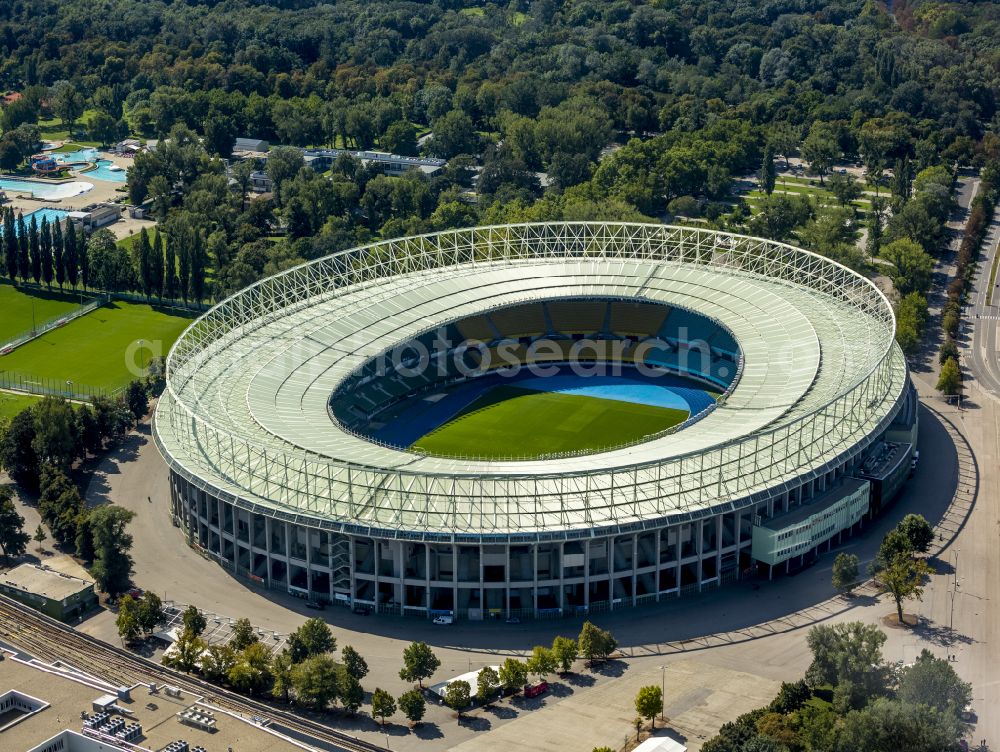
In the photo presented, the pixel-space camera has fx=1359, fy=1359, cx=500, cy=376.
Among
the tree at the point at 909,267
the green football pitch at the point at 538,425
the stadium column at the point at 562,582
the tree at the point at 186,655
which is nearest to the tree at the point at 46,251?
the green football pitch at the point at 538,425

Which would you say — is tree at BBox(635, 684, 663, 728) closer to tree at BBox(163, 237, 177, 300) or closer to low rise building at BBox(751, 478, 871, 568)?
low rise building at BBox(751, 478, 871, 568)

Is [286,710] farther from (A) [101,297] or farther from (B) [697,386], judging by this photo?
(A) [101,297]

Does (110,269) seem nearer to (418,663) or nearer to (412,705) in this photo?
(418,663)

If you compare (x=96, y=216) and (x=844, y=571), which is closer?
(x=844, y=571)

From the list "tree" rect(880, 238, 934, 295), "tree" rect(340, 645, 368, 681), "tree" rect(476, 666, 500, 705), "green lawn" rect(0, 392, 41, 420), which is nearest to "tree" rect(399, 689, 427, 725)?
"tree" rect(476, 666, 500, 705)

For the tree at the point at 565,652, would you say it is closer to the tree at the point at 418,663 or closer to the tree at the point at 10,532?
the tree at the point at 418,663

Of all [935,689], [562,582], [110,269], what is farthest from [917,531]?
[110,269]
